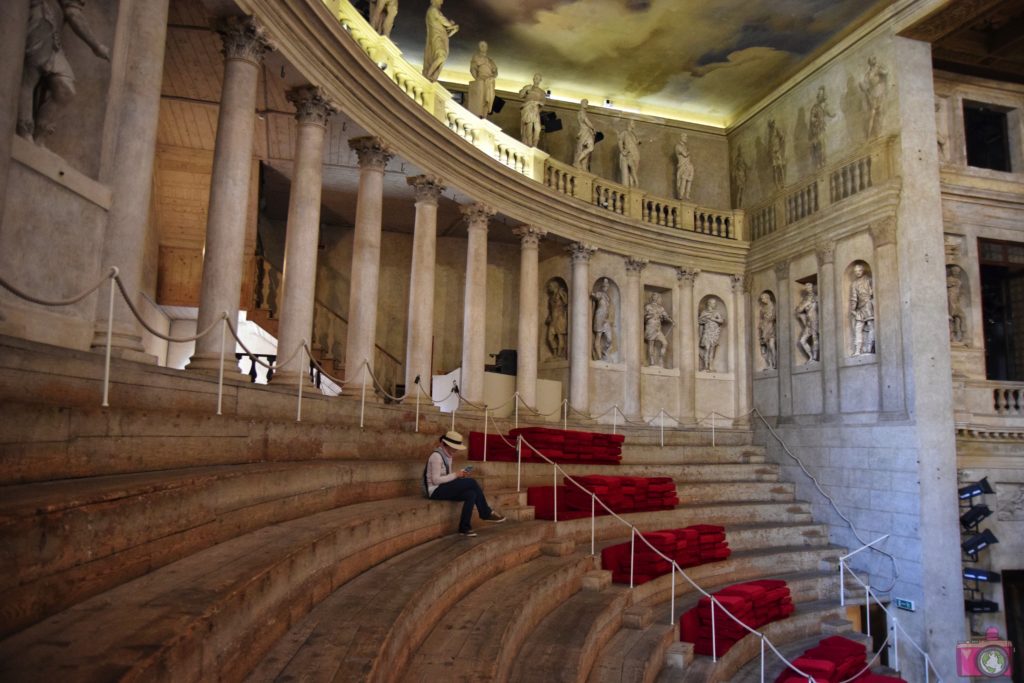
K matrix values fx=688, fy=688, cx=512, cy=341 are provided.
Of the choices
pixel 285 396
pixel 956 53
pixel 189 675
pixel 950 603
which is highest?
pixel 956 53

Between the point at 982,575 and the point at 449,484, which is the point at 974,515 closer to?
the point at 982,575

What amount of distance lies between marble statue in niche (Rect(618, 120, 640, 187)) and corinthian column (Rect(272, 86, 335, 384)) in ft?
33.5

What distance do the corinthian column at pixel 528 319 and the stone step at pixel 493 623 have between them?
300 inches

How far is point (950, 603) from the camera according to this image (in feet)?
41.5

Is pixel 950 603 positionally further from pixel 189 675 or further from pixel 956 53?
pixel 189 675

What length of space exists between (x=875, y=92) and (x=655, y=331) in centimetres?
752

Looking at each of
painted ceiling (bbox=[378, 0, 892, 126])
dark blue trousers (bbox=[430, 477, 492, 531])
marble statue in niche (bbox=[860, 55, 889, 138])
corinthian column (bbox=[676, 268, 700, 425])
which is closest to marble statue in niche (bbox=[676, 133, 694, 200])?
painted ceiling (bbox=[378, 0, 892, 126])

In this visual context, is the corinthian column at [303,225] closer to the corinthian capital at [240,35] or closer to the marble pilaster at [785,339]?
the corinthian capital at [240,35]

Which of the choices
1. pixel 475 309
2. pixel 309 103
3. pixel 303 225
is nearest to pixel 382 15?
pixel 309 103

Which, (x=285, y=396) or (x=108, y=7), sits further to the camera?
(x=285, y=396)

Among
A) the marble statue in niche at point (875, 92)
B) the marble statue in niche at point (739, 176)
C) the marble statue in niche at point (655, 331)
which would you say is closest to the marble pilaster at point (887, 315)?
the marble statue in niche at point (875, 92)

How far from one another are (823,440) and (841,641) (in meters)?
6.99

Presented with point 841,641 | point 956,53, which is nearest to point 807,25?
point 956,53

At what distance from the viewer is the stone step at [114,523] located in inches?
113
